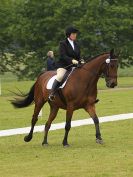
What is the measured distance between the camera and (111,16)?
182 feet

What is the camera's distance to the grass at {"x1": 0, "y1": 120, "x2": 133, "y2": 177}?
10852 mm

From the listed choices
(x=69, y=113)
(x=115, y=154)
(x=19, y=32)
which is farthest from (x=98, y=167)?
(x=19, y=32)

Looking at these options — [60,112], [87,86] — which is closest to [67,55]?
[87,86]

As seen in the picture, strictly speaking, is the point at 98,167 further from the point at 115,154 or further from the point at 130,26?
the point at 130,26

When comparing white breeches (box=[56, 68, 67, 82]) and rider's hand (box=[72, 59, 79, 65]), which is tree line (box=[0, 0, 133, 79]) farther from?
rider's hand (box=[72, 59, 79, 65])

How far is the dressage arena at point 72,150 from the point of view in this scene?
1098cm

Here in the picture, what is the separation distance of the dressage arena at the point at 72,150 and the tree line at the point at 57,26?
1220 inches

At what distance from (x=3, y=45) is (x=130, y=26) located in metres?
11.0

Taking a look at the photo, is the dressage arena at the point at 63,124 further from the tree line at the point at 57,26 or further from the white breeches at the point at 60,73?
the tree line at the point at 57,26

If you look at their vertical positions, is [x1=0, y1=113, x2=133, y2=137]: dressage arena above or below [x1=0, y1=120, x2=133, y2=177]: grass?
below

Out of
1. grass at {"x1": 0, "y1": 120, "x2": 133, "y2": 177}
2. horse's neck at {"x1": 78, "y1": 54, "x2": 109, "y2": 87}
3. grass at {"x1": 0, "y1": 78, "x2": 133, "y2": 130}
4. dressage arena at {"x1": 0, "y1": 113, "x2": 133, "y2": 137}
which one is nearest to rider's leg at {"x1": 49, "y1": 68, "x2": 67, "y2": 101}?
horse's neck at {"x1": 78, "y1": 54, "x2": 109, "y2": 87}

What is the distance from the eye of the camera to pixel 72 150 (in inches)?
549

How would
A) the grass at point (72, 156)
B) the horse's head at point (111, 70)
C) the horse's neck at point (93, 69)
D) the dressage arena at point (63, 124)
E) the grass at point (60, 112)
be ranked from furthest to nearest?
the grass at point (60, 112)
the dressage arena at point (63, 124)
the horse's neck at point (93, 69)
the horse's head at point (111, 70)
the grass at point (72, 156)

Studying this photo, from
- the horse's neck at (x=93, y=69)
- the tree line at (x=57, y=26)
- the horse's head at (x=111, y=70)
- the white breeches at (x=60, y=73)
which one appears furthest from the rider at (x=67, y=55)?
the tree line at (x=57, y=26)
